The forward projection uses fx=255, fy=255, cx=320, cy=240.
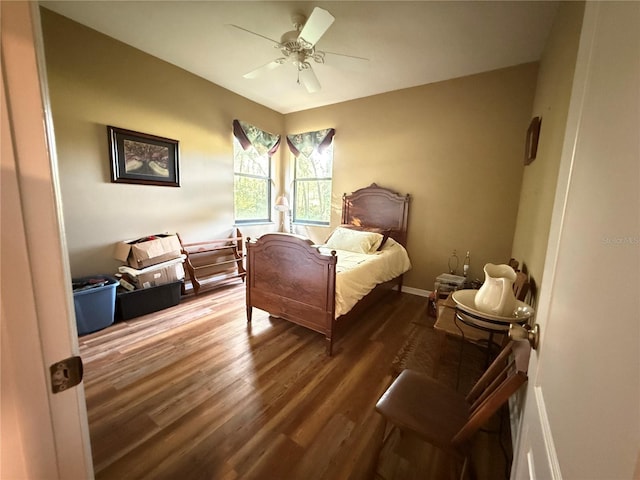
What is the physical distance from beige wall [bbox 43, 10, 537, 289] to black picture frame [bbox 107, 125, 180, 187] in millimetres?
74

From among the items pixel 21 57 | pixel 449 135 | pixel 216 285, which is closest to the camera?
pixel 21 57

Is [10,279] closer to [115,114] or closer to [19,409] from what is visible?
[19,409]

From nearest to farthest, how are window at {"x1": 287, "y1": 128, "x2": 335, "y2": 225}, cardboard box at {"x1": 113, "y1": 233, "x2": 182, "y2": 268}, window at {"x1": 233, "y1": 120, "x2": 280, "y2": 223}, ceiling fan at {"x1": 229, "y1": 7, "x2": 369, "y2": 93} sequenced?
ceiling fan at {"x1": 229, "y1": 7, "x2": 369, "y2": 93} → cardboard box at {"x1": 113, "y1": 233, "x2": 182, "y2": 268} → window at {"x1": 233, "y1": 120, "x2": 280, "y2": 223} → window at {"x1": 287, "y1": 128, "x2": 335, "y2": 225}

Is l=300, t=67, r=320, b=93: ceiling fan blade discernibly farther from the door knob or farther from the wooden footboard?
the door knob

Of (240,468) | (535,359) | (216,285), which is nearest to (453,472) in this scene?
(535,359)

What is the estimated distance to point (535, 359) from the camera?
733 millimetres

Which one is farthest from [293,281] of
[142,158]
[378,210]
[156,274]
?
[142,158]

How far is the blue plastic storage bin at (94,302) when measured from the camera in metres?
2.28

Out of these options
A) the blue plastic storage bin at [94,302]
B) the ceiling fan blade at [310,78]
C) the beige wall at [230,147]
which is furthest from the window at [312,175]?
the blue plastic storage bin at [94,302]

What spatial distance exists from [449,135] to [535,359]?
3.12 meters

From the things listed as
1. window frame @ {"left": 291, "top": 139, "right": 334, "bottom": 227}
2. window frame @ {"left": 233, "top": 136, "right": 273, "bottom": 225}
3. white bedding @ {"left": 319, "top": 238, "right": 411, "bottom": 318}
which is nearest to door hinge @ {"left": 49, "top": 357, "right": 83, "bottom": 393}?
white bedding @ {"left": 319, "top": 238, "right": 411, "bottom": 318}

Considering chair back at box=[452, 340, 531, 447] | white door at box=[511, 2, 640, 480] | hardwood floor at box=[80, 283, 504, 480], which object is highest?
white door at box=[511, 2, 640, 480]

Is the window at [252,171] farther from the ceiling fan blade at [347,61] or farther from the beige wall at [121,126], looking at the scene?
the ceiling fan blade at [347,61]

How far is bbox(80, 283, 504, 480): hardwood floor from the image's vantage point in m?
1.28
